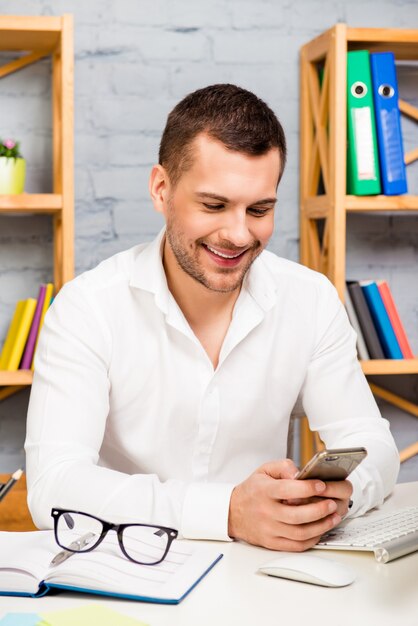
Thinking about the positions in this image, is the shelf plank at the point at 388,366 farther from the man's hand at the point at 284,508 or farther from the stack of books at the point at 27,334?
the man's hand at the point at 284,508

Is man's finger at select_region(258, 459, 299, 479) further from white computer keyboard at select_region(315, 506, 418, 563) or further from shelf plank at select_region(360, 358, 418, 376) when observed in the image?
shelf plank at select_region(360, 358, 418, 376)

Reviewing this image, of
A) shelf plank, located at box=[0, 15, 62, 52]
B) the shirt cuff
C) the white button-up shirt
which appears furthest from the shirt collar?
shelf plank, located at box=[0, 15, 62, 52]

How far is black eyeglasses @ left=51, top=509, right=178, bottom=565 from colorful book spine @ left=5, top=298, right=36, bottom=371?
3.95 feet

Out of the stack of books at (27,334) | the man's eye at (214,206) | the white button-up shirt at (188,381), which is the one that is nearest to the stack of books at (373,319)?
the white button-up shirt at (188,381)

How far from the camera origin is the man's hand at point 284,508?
4.09 ft

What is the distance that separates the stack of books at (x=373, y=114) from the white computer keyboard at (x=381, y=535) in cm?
130

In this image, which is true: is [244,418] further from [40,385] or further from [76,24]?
[76,24]

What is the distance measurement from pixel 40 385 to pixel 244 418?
0.41m

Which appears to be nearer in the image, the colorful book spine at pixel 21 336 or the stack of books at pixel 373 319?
the colorful book spine at pixel 21 336

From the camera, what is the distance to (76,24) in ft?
8.66

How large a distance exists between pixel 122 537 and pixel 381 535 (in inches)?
14.8

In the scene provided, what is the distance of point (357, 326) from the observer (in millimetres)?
2570

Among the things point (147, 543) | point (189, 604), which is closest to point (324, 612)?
point (189, 604)

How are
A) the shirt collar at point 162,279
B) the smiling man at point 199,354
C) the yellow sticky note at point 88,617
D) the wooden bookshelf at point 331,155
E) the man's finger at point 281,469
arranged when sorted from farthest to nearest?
the wooden bookshelf at point 331,155
the shirt collar at point 162,279
the smiling man at point 199,354
the man's finger at point 281,469
the yellow sticky note at point 88,617
